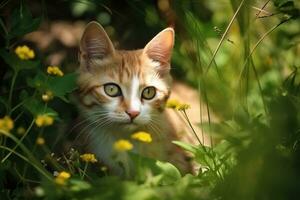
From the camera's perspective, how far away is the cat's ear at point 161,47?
2.36m

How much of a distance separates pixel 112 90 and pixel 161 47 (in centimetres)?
27

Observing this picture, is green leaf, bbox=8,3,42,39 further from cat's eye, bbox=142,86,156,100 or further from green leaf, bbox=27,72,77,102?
cat's eye, bbox=142,86,156,100

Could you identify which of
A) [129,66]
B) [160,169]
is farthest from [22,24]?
[160,169]

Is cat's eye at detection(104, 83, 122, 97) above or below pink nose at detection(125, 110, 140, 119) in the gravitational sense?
above

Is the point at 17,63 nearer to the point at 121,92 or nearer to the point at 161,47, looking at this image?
the point at 121,92

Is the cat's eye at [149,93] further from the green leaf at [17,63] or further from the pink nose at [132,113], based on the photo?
the green leaf at [17,63]

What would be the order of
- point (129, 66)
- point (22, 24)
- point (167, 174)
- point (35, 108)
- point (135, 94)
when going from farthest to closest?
point (129, 66)
point (135, 94)
point (22, 24)
point (35, 108)
point (167, 174)

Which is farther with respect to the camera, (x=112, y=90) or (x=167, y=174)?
(x=112, y=90)

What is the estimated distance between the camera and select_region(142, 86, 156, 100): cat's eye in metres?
2.34

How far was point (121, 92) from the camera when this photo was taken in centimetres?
231

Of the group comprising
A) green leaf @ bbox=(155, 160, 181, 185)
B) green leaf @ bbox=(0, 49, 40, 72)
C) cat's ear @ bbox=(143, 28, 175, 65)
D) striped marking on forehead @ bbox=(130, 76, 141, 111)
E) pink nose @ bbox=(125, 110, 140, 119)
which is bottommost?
green leaf @ bbox=(155, 160, 181, 185)

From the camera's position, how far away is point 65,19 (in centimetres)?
375

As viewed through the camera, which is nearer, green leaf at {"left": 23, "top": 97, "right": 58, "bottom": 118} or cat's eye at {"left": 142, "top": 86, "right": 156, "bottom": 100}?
green leaf at {"left": 23, "top": 97, "right": 58, "bottom": 118}

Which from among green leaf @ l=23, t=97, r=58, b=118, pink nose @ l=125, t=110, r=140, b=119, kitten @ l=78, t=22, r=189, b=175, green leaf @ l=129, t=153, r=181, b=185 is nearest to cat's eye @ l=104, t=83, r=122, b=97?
kitten @ l=78, t=22, r=189, b=175
